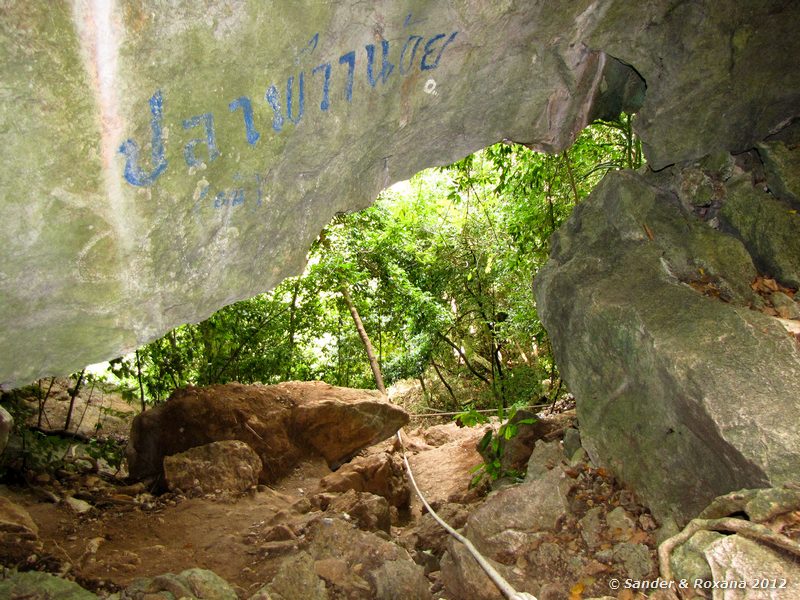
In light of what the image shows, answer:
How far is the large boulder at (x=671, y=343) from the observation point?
10.3ft

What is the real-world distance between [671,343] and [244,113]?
9.19 feet

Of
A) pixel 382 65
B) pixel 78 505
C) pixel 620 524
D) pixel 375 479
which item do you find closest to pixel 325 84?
pixel 382 65

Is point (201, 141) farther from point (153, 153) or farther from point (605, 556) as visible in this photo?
point (605, 556)

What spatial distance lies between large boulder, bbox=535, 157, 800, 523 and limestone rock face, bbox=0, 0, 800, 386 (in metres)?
0.81

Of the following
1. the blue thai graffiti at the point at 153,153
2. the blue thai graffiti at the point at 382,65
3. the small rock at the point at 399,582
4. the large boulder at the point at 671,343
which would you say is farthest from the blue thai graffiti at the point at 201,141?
the large boulder at the point at 671,343

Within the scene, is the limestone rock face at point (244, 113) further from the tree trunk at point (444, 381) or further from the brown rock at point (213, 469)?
the tree trunk at point (444, 381)

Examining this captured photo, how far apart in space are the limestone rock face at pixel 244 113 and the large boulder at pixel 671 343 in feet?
2.64

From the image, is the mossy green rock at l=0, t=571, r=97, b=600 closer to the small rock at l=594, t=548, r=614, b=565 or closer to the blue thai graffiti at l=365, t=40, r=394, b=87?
the small rock at l=594, t=548, r=614, b=565

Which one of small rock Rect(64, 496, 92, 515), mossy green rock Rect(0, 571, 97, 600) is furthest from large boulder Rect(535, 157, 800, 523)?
small rock Rect(64, 496, 92, 515)

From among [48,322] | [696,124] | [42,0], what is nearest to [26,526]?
[48,322]

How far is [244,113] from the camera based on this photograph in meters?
2.80

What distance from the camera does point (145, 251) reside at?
2.74 m

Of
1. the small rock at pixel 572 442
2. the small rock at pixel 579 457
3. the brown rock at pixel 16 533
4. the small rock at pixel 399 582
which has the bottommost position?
the small rock at pixel 399 582

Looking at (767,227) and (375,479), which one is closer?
(767,227)
